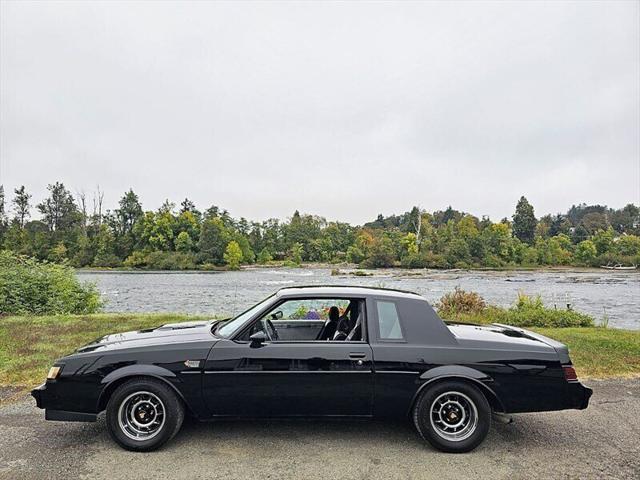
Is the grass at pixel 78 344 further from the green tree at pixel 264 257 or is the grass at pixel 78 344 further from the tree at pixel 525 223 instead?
the tree at pixel 525 223

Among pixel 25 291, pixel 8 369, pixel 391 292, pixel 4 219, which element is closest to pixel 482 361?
pixel 391 292

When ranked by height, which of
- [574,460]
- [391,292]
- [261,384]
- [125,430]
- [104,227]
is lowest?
[574,460]

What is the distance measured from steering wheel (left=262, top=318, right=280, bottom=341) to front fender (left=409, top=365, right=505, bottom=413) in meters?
1.43

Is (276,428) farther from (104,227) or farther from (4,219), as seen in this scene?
(4,219)

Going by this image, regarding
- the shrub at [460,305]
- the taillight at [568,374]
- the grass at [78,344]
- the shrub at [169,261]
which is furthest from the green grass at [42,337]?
the shrub at [169,261]

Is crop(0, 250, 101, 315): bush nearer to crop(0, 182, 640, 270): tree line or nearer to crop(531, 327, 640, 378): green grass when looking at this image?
crop(531, 327, 640, 378): green grass

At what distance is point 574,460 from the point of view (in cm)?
362

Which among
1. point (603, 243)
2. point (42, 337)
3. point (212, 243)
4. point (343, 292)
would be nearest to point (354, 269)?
point (212, 243)

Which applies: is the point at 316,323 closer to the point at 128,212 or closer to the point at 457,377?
the point at 457,377

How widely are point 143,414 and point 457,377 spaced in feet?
9.01

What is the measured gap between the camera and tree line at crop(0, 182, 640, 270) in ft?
210

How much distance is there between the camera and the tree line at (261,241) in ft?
210

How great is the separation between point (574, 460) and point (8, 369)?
7100 mm

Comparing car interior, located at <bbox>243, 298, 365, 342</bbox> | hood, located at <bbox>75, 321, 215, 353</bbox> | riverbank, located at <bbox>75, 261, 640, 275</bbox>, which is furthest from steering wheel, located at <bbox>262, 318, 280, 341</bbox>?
riverbank, located at <bbox>75, 261, 640, 275</bbox>
